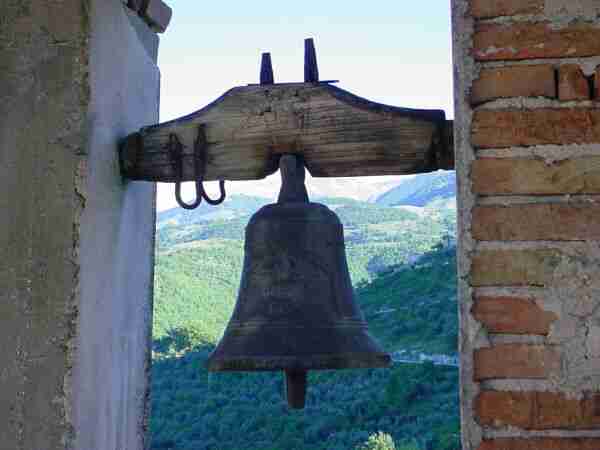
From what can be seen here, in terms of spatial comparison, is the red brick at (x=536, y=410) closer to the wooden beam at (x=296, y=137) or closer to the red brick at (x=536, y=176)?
the red brick at (x=536, y=176)

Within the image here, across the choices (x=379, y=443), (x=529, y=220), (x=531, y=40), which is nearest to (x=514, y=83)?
(x=531, y=40)

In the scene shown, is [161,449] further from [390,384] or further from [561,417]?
[561,417]

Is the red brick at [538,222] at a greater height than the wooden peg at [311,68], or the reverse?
the wooden peg at [311,68]

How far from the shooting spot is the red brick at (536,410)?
5.19 ft

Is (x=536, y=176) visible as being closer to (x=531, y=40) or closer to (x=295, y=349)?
(x=531, y=40)

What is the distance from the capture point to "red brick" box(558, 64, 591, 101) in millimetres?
1667

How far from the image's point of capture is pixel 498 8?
1.69 metres

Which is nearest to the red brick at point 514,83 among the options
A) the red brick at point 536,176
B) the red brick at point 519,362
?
the red brick at point 536,176

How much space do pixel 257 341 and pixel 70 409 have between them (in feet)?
1.38

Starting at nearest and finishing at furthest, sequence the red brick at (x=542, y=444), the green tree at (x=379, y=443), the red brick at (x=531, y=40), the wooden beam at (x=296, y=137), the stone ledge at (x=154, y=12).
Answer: the red brick at (x=542, y=444) → the red brick at (x=531, y=40) → the wooden beam at (x=296, y=137) → the stone ledge at (x=154, y=12) → the green tree at (x=379, y=443)

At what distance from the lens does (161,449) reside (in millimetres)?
11602

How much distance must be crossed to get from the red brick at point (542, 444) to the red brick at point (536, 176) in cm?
40

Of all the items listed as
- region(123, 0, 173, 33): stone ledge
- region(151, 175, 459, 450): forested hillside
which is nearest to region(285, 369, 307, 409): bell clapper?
region(123, 0, 173, 33): stone ledge

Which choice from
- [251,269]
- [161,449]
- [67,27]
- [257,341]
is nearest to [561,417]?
[257,341]
